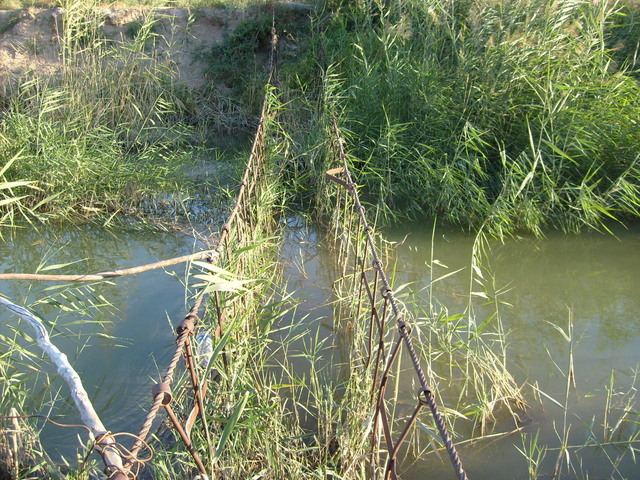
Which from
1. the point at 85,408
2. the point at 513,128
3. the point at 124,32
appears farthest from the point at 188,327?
the point at 124,32

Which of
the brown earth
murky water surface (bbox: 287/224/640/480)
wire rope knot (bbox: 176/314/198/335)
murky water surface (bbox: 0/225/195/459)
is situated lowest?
murky water surface (bbox: 0/225/195/459)

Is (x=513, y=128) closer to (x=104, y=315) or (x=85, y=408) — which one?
(x=104, y=315)

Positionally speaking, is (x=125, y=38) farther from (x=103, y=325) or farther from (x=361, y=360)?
(x=361, y=360)

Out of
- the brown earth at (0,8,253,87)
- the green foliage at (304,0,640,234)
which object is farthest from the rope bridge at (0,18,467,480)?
the brown earth at (0,8,253,87)

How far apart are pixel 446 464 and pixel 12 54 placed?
9785 mm

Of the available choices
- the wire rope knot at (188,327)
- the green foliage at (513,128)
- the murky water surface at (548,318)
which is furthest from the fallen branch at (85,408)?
the green foliage at (513,128)

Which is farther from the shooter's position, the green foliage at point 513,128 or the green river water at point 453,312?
the green foliage at point 513,128

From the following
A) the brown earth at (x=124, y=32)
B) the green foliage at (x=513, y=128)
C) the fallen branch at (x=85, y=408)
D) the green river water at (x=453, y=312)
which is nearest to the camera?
the fallen branch at (x=85, y=408)

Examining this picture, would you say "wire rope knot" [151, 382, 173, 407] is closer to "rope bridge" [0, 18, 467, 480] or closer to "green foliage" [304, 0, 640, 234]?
"rope bridge" [0, 18, 467, 480]

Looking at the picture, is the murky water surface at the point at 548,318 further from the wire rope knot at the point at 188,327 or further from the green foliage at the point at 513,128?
the wire rope knot at the point at 188,327

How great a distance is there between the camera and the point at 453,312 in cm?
369

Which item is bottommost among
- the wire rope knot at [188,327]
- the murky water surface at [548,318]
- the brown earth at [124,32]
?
the murky water surface at [548,318]

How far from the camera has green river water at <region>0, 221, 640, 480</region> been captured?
2654 millimetres

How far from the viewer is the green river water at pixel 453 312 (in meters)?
2.65
